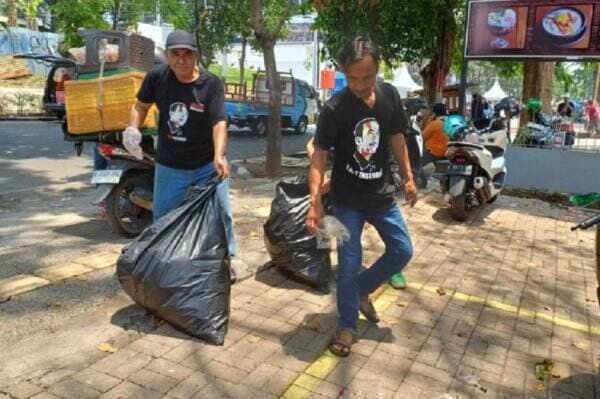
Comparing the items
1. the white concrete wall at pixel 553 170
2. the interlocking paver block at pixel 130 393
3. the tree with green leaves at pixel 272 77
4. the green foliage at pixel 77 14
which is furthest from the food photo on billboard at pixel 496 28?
the green foliage at pixel 77 14

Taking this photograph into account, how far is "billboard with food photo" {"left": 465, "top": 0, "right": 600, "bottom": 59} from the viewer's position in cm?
840

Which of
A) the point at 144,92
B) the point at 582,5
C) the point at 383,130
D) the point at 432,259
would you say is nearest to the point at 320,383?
the point at 383,130

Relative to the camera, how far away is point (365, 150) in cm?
305

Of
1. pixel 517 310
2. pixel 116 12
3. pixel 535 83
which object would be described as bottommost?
pixel 517 310

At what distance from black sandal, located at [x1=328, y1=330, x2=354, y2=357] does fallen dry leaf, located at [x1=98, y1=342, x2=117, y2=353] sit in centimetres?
119

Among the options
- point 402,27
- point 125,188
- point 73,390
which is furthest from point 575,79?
point 73,390

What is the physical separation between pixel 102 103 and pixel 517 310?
3.80 meters

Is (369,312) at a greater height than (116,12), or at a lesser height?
lesser

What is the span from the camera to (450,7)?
1210cm

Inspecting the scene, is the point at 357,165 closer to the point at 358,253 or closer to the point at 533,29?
the point at 358,253

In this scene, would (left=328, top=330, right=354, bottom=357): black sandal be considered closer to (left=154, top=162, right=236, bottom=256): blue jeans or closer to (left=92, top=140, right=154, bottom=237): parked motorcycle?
(left=154, top=162, right=236, bottom=256): blue jeans

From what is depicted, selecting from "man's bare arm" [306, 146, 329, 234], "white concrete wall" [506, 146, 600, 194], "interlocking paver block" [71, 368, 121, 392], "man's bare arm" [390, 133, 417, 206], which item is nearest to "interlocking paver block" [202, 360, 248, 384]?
"interlocking paver block" [71, 368, 121, 392]

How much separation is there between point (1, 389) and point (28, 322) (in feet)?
2.63

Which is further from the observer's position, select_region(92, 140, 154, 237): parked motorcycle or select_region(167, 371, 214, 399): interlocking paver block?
select_region(92, 140, 154, 237): parked motorcycle
